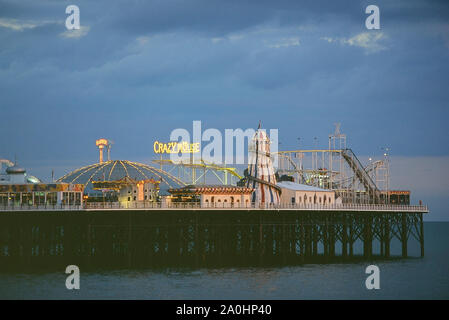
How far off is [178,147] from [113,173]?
13411 mm

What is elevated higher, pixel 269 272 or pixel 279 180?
pixel 279 180

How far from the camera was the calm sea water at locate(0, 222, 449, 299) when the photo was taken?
75062 millimetres

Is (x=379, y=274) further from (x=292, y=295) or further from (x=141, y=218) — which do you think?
(x=141, y=218)

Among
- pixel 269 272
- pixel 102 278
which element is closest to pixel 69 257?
pixel 102 278

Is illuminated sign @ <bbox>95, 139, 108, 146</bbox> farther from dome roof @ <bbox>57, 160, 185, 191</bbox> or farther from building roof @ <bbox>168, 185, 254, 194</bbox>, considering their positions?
building roof @ <bbox>168, 185, 254, 194</bbox>

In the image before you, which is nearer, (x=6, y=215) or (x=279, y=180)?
(x=6, y=215)

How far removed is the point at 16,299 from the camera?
7325cm

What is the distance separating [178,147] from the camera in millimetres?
126125

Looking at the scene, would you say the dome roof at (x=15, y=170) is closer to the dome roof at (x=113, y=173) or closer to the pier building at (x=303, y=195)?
the dome roof at (x=113, y=173)

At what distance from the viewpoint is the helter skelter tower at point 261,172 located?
108125mm

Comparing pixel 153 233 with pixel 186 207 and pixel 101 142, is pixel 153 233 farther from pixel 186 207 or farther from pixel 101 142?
pixel 101 142

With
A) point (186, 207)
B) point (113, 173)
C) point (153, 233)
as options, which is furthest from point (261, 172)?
point (113, 173)

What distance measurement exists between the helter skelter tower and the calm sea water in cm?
1575

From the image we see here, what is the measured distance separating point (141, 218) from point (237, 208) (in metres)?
11.5
